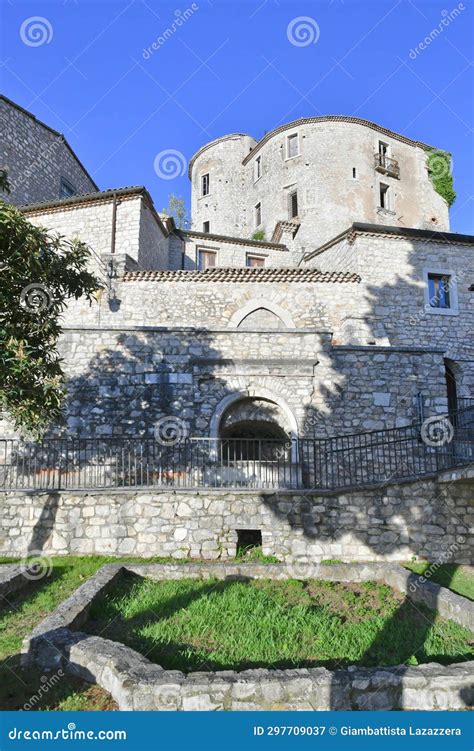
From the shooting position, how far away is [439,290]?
20859mm

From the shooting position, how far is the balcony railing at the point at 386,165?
3281cm

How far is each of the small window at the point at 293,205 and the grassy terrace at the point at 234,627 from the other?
1145 inches

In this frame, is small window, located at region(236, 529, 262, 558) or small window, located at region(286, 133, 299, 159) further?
small window, located at region(286, 133, 299, 159)

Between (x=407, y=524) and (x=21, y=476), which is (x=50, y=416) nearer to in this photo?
(x=21, y=476)

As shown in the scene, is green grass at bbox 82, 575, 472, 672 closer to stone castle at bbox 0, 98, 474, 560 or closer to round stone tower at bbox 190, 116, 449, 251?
stone castle at bbox 0, 98, 474, 560

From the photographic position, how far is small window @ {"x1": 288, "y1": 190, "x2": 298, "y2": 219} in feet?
109

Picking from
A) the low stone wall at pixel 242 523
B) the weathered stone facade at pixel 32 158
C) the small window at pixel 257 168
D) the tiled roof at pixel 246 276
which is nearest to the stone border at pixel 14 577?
the low stone wall at pixel 242 523

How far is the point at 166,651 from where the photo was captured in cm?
565

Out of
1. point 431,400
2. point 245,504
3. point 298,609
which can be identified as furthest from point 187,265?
point 298,609

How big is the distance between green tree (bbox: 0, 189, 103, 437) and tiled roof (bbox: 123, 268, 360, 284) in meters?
11.9

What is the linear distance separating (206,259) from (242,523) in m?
20.4

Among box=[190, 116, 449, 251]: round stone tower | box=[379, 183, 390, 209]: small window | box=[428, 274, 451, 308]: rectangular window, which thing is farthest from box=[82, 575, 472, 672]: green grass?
box=[379, 183, 390, 209]: small window

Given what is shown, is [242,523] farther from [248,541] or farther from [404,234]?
[404,234]

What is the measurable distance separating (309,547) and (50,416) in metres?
5.84
